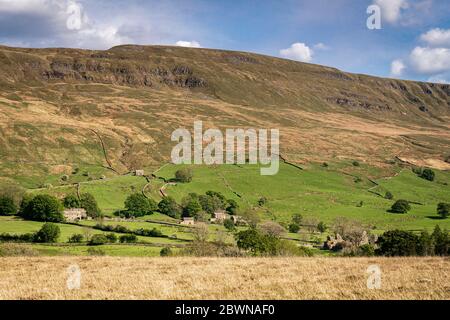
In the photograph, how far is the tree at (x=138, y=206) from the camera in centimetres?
10138

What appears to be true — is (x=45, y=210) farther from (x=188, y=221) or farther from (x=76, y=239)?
(x=188, y=221)

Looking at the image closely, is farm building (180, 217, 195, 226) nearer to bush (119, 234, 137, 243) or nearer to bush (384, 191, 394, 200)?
bush (119, 234, 137, 243)

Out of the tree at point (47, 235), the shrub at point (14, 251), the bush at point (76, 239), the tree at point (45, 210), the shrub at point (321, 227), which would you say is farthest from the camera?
the shrub at point (321, 227)

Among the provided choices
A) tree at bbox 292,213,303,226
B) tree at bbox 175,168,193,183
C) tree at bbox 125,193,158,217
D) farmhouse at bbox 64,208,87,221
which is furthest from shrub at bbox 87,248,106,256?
tree at bbox 175,168,193,183

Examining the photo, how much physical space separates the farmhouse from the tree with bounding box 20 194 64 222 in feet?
14.0

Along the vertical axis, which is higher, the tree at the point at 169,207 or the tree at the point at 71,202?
the tree at the point at 71,202

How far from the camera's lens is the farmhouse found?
95.2 metres

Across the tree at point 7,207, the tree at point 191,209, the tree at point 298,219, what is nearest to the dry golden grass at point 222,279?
the tree at point 7,207

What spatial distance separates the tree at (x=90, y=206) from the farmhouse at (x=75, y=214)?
105cm

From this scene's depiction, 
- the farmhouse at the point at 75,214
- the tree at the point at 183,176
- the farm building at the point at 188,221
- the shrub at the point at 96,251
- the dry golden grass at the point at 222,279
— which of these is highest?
the tree at the point at 183,176

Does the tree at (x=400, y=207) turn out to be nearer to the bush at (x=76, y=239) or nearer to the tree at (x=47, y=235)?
the bush at (x=76, y=239)

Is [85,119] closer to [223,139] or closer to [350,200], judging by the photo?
[223,139]
